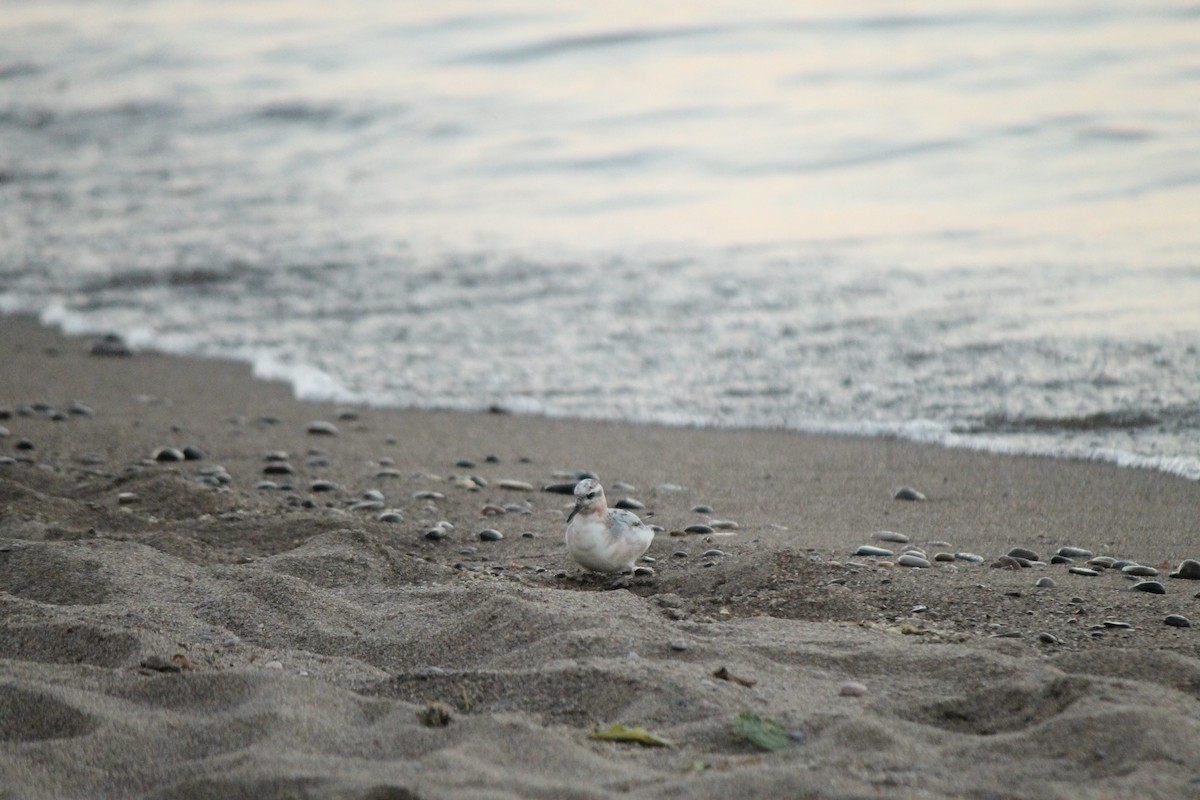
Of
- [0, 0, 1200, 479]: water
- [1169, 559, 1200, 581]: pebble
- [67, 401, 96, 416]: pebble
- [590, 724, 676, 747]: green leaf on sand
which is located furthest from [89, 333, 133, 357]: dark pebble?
[1169, 559, 1200, 581]: pebble

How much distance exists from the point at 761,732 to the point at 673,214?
28.8ft

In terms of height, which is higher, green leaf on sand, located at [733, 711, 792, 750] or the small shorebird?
the small shorebird

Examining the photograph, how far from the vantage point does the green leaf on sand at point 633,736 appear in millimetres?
2760

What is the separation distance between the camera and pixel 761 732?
9.05ft

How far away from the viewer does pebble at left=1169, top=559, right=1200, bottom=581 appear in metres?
4.11

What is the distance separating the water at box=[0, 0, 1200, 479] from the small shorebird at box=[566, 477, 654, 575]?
244 cm

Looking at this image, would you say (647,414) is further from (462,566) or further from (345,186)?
(345,186)

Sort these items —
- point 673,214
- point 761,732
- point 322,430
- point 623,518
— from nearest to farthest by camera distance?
point 761,732, point 623,518, point 322,430, point 673,214

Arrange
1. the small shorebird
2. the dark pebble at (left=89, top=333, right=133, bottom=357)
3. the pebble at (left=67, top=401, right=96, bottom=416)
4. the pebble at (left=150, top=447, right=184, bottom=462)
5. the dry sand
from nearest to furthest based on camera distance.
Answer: the dry sand → the small shorebird → the pebble at (left=150, top=447, right=184, bottom=462) → the pebble at (left=67, top=401, right=96, bottom=416) → the dark pebble at (left=89, top=333, right=133, bottom=357)

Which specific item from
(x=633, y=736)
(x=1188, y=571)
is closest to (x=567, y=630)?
(x=633, y=736)

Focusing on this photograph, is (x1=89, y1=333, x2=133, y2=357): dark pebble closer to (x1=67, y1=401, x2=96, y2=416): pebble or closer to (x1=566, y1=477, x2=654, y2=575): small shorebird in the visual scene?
(x1=67, y1=401, x2=96, y2=416): pebble

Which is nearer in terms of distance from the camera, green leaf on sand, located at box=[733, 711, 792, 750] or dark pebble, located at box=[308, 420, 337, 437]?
green leaf on sand, located at box=[733, 711, 792, 750]

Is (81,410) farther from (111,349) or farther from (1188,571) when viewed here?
(1188,571)

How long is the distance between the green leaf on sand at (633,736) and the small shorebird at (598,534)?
4.23 feet
